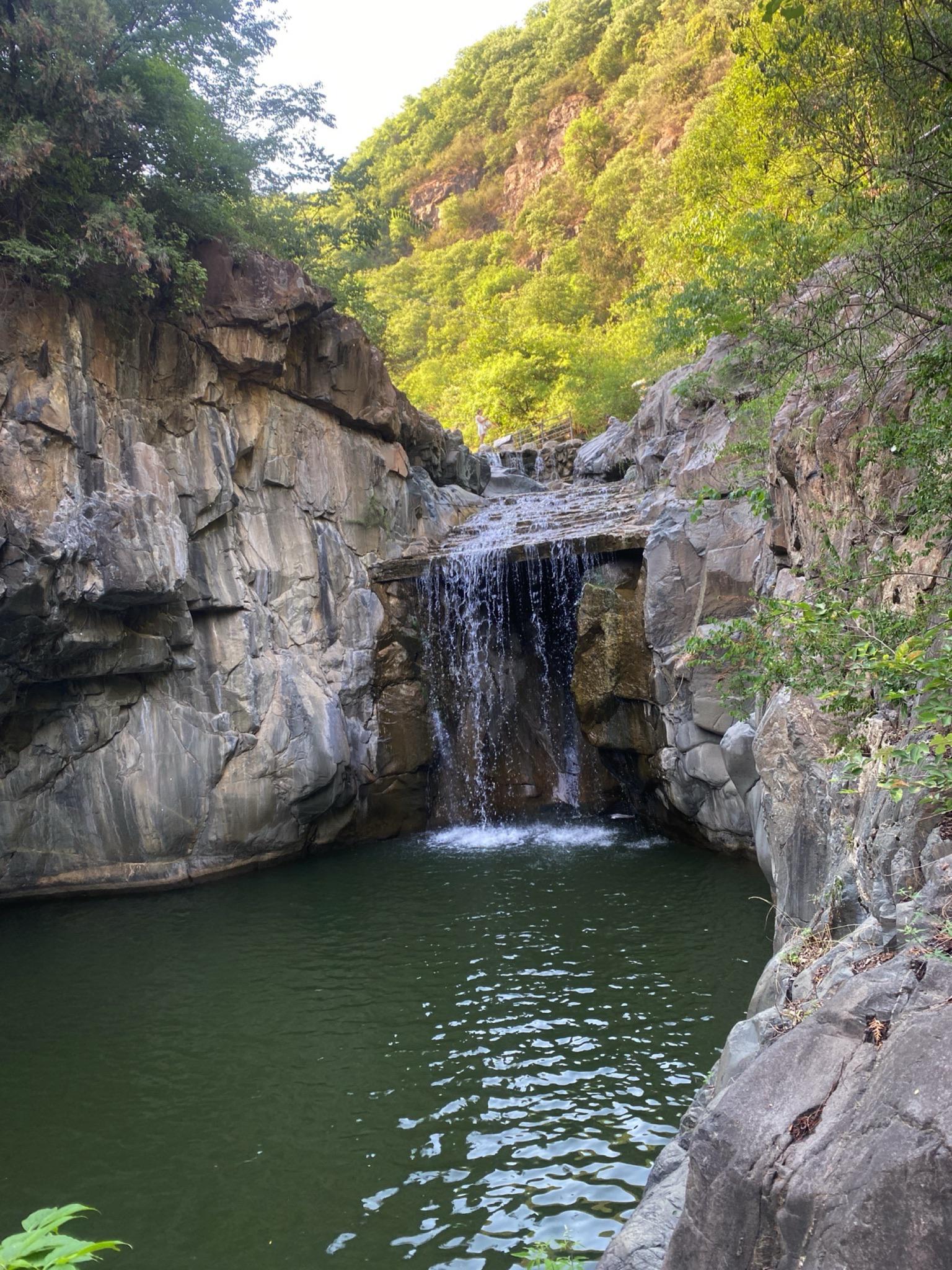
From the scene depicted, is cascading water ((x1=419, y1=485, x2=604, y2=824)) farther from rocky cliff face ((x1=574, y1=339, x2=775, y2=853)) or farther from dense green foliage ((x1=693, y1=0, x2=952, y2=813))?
dense green foliage ((x1=693, y1=0, x2=952, y2=813))

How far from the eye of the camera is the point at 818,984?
14.6 ft

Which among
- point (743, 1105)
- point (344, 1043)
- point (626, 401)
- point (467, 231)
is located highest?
point (467, 231)

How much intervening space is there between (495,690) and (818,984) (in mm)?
12620

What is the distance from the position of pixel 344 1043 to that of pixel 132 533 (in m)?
8.08

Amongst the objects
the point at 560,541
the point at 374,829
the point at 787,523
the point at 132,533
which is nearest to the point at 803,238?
the point at 787,523

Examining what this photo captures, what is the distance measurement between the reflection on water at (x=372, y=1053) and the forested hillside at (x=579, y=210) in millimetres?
7133

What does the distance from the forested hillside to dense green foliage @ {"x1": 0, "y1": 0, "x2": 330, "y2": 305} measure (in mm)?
3477

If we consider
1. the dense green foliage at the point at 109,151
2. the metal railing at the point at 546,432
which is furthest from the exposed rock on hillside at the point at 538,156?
the dense green foliage at the point at 109,151

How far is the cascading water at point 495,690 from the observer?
16.6 meters

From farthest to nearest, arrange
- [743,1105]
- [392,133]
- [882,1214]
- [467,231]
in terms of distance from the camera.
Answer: [392,133] → [467,231] → [743,1105] → [882,1214]

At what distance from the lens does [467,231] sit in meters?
53.1

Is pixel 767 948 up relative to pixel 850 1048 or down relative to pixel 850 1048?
Result: down

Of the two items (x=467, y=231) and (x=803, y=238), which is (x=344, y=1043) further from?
(x=467, y=231)

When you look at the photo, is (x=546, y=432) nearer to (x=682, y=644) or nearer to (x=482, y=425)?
(x=482, y=425)
